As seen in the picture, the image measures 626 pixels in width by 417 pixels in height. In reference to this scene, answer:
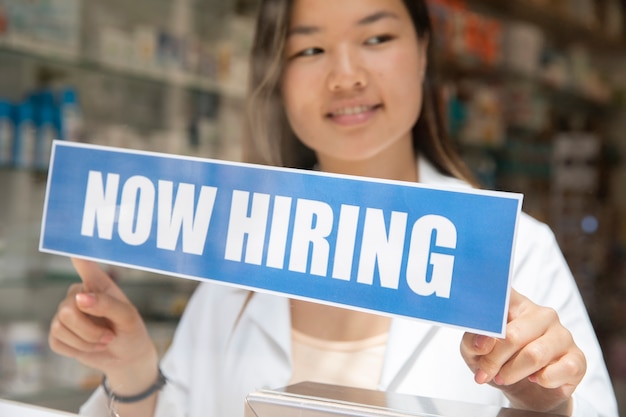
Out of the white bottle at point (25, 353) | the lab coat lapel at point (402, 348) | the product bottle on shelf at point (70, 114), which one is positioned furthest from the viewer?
the product bottle on shelf at point (70, 114)

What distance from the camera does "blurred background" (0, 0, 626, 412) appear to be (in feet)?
3.67

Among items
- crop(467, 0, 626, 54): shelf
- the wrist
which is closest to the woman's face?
the wrist

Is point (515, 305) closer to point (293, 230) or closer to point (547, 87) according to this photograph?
point (293, 230)

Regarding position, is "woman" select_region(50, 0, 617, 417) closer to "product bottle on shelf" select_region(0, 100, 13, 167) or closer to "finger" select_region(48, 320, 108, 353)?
"finger" select_region(48, 320, 108, 353)

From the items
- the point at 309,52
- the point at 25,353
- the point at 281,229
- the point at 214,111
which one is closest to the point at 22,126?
the point at 214,111

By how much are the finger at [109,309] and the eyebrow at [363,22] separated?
402mm

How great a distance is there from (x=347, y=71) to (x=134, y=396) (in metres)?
0.48

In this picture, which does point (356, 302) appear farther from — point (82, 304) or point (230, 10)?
point (230, 10)

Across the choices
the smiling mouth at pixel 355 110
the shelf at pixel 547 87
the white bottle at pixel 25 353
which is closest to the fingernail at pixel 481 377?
the smiling mouth at pixel 355 110

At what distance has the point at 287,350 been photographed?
36.0 inches

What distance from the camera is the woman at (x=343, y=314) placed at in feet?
2.52

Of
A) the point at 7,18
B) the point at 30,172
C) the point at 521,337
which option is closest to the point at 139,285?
the point at 521,337

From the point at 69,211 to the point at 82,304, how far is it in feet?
0.43

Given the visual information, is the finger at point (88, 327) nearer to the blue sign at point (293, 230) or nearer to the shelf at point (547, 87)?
the blue sign at point (293, 230)
